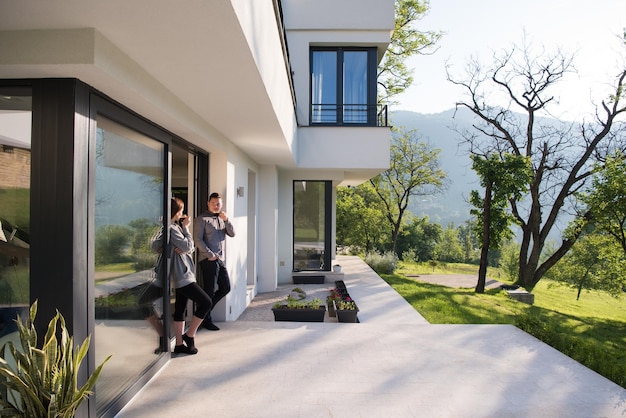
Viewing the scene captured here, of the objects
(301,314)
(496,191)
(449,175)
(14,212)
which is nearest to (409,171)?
(496,191)

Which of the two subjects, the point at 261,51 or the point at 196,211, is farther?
the point at 196,211

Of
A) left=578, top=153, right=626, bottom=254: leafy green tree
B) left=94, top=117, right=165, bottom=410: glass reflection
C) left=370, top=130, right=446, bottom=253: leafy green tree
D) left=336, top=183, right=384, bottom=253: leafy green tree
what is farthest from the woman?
left=336, top=183, right=384, bottom=253: leafy green tree

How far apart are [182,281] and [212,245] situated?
1.06 m

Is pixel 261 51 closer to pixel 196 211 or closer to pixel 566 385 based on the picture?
pixel 196 211

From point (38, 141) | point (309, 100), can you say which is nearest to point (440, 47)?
point (309, 100)

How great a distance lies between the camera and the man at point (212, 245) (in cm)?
567

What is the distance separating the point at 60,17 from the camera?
7.84 feet

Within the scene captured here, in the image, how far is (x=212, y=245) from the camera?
19.0 ft

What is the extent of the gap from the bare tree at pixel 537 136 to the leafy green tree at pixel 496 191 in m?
4.18

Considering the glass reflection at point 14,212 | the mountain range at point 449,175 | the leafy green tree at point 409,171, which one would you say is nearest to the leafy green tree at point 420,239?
the leafy green tree at point 409,171

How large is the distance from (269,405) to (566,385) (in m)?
2.85

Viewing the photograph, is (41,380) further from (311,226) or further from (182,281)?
(311,226)

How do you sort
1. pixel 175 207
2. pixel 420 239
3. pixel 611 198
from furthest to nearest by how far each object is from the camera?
1. pixel 420 239
2. pixel 611 198
3. pixel 175 207

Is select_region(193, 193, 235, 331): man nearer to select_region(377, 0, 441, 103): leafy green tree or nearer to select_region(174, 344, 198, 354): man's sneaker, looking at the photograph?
select_region(174, 344, 198, 354): man's sneaker
